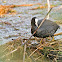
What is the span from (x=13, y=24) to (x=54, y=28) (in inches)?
87.9

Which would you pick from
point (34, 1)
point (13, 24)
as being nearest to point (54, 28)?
point (13, 24)

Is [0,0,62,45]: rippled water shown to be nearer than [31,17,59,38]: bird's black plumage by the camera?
No

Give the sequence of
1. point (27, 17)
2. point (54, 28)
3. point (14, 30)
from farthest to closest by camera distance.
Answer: point (27, 17)
point (14, 30)
point (54, 28)

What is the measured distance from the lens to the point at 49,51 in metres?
3.64

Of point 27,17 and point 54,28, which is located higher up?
point 54,28

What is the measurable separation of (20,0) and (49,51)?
7.50 metres

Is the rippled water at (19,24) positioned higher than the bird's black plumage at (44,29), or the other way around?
the bird's black plumage at (44,29)

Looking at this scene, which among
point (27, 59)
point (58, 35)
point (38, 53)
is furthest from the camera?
point (58, 35)

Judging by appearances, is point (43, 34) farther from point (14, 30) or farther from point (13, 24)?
point (13, 24)

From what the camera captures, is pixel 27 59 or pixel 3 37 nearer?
pixel 27 59

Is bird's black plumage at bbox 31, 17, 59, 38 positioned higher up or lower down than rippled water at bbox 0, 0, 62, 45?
higher up

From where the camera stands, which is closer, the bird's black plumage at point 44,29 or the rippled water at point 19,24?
the bird's black plumage at point 44,29

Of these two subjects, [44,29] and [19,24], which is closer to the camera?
[44,29]

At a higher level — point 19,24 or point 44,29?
point 44,29
